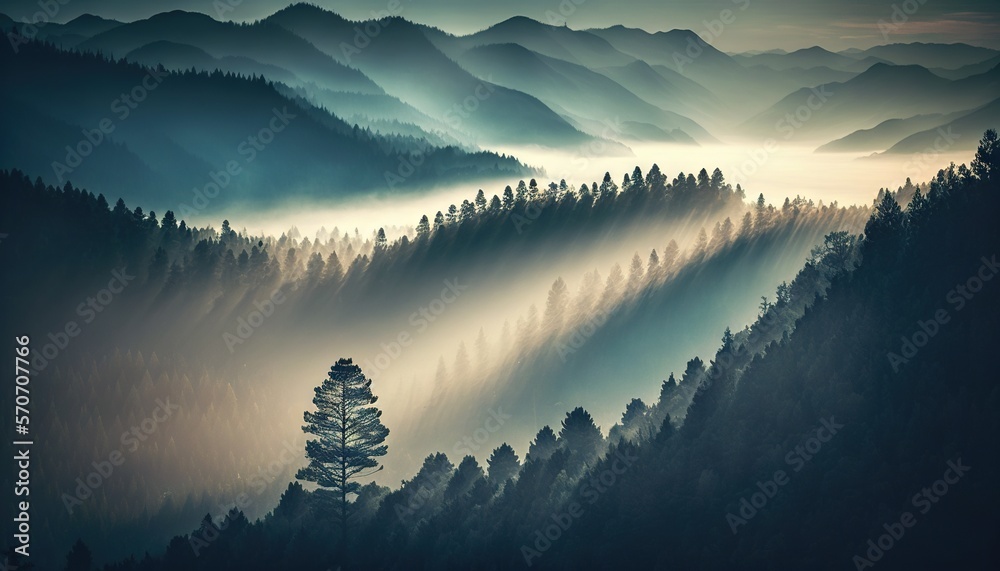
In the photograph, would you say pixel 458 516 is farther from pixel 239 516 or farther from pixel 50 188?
pixel 50 188

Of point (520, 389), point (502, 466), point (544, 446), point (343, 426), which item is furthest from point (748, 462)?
point (520, 389)

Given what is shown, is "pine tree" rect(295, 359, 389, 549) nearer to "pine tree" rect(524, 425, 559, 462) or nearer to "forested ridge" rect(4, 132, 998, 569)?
"forested ridge" rect(4, 132, 998, 569)

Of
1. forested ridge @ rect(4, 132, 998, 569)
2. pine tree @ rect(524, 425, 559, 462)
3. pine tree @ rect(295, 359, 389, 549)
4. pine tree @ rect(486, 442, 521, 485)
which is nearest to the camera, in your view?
forested ridge @ rect(4, 132, 998, 569)

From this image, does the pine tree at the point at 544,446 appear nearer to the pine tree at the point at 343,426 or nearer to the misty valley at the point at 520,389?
the misty valley at the point at 520,389

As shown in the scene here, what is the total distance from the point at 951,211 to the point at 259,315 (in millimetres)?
123995

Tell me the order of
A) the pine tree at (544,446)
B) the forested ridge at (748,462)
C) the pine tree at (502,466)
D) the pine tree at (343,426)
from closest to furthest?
1. the forested ridge at (748,462)
2. the pine tree at (343,426)
3. the pine tree at (502,466)
4. the pine tree at (544,446)

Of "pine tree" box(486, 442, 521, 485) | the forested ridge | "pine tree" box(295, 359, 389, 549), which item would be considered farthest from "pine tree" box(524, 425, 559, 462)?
"pine tree" box(295, 359, 389, 549)

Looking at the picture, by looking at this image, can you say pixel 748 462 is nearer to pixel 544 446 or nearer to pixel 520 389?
pixel 544 446

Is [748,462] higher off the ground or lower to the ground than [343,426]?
lower

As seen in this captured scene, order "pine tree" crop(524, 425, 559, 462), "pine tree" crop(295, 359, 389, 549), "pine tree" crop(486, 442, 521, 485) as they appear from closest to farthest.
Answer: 1. "pine tree" crop(295, 359, 389, 549)
2. "pine tree" crop(486, 442, 521, 485)
3. "pine tree" crop(524, 425, 559, 462)

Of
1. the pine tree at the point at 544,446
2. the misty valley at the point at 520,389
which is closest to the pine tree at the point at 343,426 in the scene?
the misty valley at the point at 520,389

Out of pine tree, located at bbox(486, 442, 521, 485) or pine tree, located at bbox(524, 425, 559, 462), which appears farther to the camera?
pine tree, located at bbox(524, 425, 559, 462)

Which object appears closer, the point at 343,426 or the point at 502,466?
the point at 343,426

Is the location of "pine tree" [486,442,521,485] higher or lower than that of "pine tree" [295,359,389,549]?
lower
